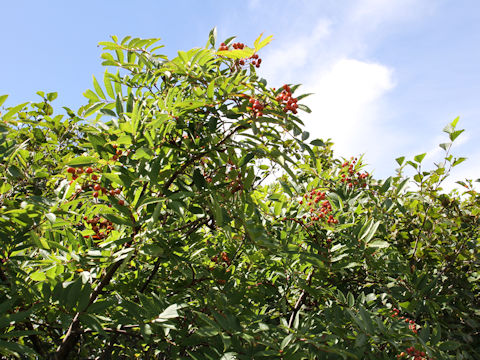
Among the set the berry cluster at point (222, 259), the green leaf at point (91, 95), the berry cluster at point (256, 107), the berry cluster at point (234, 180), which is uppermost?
the green leaf at point (91, 95)

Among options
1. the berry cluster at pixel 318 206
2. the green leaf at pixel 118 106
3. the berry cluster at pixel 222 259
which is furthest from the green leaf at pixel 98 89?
the berry cluster at pixel 318 206

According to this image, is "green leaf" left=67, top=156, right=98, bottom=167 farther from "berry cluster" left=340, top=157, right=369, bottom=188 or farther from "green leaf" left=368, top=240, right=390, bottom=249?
"berry cluster" left=340, top=157, right=369, bottom=188

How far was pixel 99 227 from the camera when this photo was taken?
2332 millimetres

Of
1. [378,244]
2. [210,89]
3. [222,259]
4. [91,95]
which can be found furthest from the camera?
[222,259]

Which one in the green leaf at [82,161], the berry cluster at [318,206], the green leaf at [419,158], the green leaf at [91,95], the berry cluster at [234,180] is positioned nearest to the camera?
the green leaf at [82,161]

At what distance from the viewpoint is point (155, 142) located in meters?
1.78

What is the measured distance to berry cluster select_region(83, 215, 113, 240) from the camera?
7.43 feet

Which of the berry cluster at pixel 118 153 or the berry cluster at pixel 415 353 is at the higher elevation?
the berry cluster at pixel 118 153

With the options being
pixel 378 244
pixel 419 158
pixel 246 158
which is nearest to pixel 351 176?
pixel 419 158

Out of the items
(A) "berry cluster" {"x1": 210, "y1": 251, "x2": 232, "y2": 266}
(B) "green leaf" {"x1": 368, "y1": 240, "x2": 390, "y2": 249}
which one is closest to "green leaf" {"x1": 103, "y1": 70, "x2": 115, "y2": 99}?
(A) "berry cluster" {"x1": 210, "y1": 251, "x2": 232, "y2": 266}

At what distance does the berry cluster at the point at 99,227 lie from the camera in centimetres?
227

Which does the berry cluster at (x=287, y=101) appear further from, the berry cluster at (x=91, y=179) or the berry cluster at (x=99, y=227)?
the berry cluster at (x=99, y=227)

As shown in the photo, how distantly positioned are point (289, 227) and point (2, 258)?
5.94 ft

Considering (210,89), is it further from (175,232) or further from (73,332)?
(73,332)
